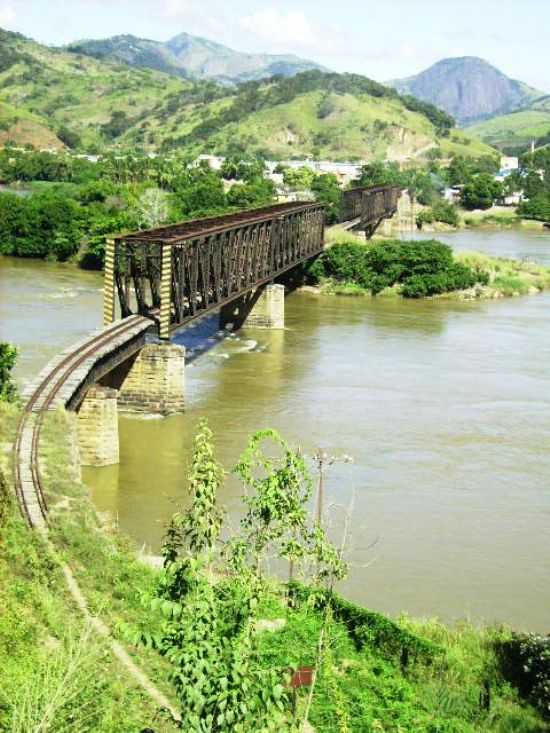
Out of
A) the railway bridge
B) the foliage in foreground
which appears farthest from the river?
the foliage in foreground

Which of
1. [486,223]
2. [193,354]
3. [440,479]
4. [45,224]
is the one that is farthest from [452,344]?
[486,223]

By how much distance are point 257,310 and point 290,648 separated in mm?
39377

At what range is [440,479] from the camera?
32594mm

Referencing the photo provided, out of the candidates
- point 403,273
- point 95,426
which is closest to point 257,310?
point 403,273

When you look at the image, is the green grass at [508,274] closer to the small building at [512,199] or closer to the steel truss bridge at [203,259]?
the steel truss bridge at [203,259]

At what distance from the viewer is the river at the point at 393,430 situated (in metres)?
25.6

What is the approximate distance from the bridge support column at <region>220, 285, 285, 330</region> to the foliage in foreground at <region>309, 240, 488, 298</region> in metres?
15.5

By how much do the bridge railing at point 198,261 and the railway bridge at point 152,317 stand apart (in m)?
0.05

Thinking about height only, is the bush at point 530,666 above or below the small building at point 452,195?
below

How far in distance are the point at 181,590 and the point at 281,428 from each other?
2702cm

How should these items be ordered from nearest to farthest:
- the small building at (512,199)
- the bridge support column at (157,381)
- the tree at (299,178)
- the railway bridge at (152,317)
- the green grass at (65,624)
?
the green grass at (65,624) < the railway bridge at (152,317) < the bridge support column at (157,381) < the tree at (299,178) < the small building at (512,199)

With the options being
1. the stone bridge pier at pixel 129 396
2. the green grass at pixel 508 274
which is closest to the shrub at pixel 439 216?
the green grass at pixel 508 274

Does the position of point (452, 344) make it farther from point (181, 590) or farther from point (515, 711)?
point (181, 590)

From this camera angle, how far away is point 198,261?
45.6 meters
